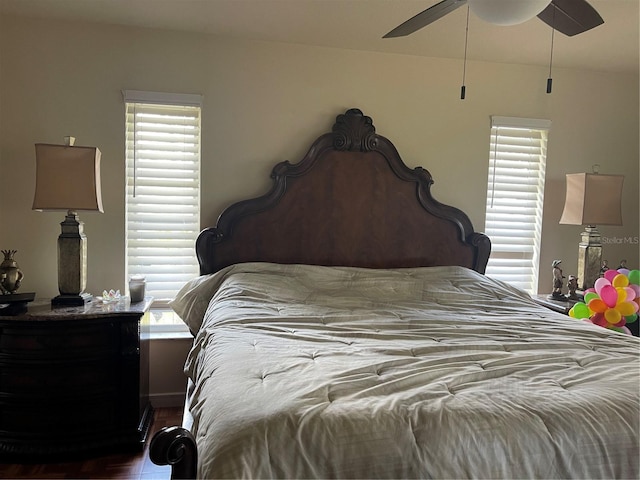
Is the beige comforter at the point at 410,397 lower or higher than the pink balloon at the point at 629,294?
lower

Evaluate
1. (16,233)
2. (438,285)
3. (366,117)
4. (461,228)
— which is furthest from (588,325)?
(16,233)

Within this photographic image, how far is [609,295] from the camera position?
267 centimetres

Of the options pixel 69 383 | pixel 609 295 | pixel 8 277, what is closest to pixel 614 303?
pixel 609 295

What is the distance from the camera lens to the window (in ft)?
11.0

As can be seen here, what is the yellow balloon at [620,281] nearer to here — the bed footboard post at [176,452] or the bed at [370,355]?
the bed at [370,355]

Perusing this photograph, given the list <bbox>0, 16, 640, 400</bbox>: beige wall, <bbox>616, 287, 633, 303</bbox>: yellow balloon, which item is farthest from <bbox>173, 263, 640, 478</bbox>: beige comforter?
<bbox>0, 16, 640, 400</bbox>: beige wall

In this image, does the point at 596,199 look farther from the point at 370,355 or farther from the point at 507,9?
the point at 370,355

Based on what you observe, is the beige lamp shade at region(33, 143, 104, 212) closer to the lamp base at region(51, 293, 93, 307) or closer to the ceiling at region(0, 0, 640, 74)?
the lamp base at region(51, 293, 93, 307)

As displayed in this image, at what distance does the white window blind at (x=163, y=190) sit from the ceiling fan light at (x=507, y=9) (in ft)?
6.26

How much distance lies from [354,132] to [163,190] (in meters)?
1.32

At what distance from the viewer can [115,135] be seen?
282 centimetres

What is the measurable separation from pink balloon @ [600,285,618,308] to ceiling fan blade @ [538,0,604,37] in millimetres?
1509

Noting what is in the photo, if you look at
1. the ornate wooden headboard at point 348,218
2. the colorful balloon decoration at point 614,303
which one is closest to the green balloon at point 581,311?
the colorful balloon decoration at point 614,303

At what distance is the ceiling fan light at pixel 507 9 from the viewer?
4.77 feet
